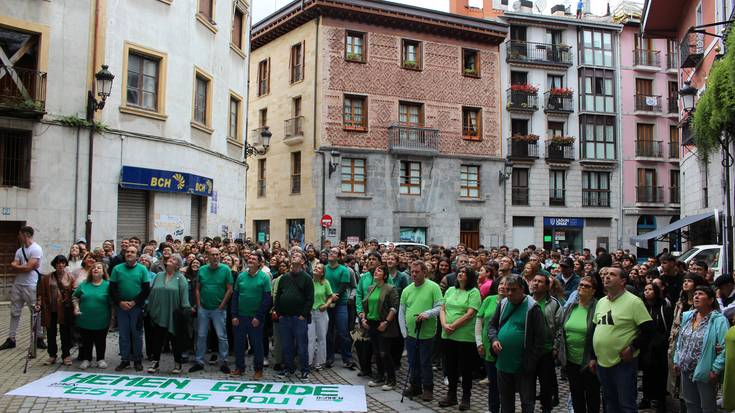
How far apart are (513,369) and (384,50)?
2722 centimetres

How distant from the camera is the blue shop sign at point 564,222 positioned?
35.6 metres

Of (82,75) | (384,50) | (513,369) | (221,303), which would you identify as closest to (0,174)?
(82,75)

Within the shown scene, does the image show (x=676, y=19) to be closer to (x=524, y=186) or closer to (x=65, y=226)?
(x=524, y=186)

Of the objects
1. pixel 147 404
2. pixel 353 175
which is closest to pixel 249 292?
pixel 147 404

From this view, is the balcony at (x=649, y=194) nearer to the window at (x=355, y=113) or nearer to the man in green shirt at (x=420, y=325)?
the window at (x=355, y=113)

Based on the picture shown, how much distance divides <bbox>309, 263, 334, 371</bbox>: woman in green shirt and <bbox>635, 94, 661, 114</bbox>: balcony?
112ft

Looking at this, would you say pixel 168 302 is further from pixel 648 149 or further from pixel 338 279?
pixel 648 149

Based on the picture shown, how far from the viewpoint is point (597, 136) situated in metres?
37.2

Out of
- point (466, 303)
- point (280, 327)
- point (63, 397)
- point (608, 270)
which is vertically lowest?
point (63, 397)

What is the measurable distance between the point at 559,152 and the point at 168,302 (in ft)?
101

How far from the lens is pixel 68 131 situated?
16.1 m

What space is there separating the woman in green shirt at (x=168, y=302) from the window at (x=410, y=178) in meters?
22.7

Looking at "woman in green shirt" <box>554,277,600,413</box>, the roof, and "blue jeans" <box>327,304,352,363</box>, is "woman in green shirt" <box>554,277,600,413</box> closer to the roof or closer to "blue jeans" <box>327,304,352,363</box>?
"blue jeans" <box>327,304,352,363</box>

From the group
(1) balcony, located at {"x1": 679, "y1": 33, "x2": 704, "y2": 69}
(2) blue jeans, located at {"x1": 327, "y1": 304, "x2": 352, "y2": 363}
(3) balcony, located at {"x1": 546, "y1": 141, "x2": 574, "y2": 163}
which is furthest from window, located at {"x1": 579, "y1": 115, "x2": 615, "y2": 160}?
(2) blue jeans, located at {"x1": 327, "y1": 304, "x2": 352, "y2": 363}
